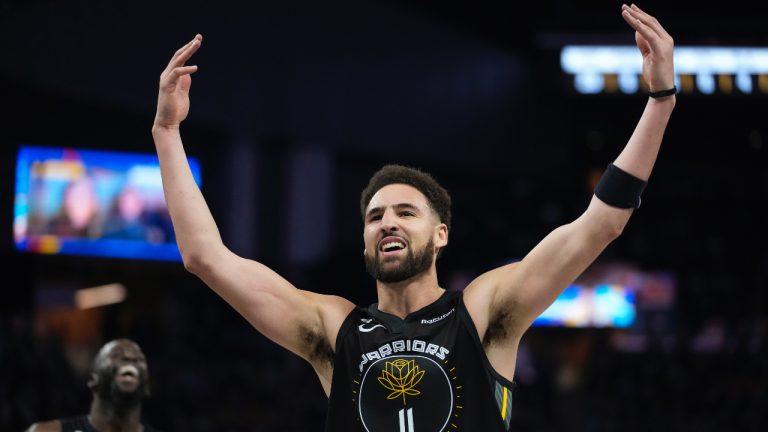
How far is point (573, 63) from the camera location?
1381 centimetres

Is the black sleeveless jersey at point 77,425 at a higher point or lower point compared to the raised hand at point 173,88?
lower

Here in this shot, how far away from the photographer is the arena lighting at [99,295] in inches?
706

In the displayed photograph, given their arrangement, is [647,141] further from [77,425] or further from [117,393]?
[77,425]

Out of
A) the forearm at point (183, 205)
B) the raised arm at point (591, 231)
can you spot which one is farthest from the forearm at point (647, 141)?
the forearm at point (183, 205)

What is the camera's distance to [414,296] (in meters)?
3.33

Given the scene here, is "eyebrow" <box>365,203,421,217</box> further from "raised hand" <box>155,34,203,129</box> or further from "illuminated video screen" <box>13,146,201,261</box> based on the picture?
"illuminated video screen" <box>13,146,201,261</box>

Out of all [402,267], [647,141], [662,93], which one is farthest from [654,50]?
[402,267]

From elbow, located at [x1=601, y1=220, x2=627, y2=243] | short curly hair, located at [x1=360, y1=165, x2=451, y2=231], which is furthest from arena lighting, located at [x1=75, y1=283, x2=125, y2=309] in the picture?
elbow, located at [x1=601, y1=220, x2=627, y2=243]

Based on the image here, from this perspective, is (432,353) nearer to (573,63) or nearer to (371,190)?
(371,190)

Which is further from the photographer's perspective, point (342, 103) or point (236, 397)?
point (342, 103)

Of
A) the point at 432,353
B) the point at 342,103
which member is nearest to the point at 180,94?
the point at 432,353

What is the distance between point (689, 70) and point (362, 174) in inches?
273

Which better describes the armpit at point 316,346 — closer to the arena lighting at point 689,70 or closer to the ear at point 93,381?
the ear at point 93,381

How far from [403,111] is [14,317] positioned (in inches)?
299
